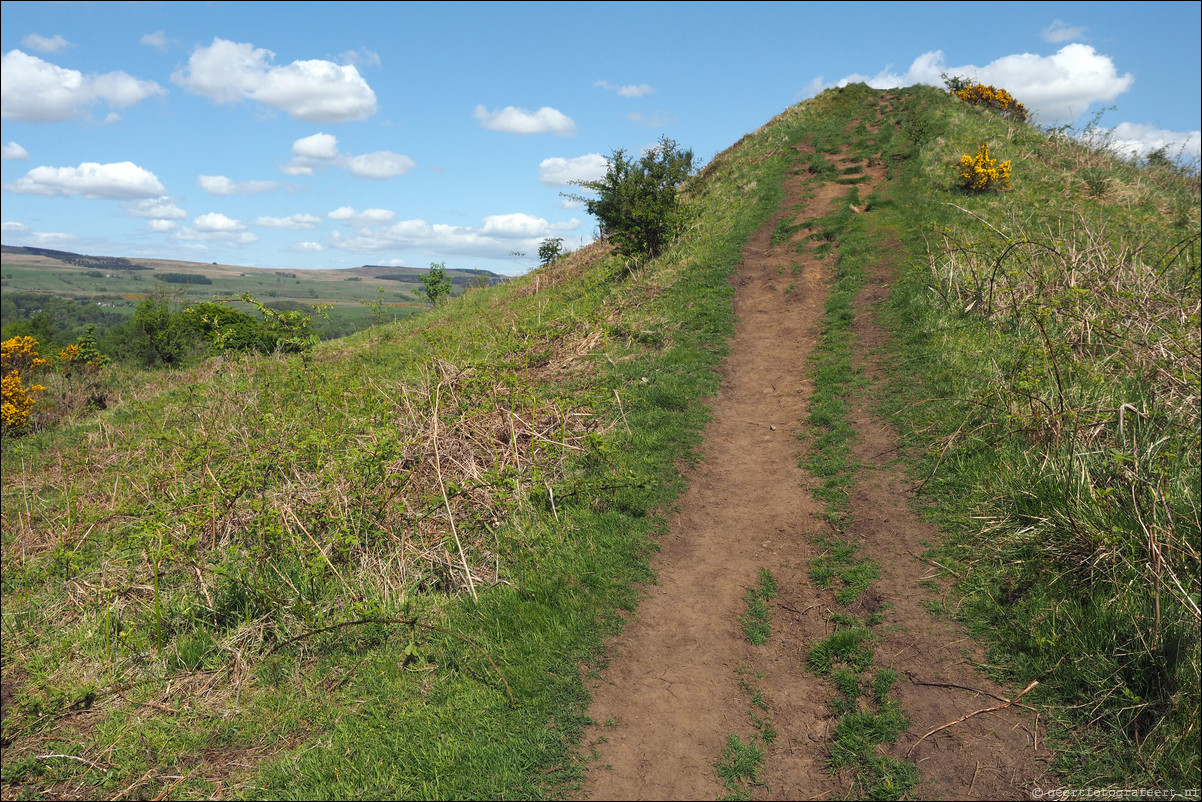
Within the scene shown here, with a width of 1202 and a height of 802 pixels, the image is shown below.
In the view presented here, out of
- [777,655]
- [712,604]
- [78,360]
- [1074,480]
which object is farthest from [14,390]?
[1074,480]

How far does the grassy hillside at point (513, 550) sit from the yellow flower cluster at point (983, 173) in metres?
4.09

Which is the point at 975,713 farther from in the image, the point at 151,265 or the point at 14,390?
the point at 151,265

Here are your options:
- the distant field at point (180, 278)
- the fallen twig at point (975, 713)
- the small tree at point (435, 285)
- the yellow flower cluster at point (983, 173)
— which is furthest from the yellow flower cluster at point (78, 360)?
the distant field at point (180, 278)

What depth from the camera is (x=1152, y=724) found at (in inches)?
125

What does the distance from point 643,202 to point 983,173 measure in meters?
7.73

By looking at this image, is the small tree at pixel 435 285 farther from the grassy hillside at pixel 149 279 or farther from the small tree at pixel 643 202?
the grassy hillside at pixel 149 279

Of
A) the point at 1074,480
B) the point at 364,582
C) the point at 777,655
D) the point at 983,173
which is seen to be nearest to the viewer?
the point at 777,655

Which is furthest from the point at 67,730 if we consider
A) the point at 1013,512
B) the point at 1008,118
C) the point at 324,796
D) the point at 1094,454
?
the point at 1008,118

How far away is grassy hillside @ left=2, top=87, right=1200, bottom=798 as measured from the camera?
3.56 m

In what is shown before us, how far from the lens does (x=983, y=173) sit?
13898 millimetres

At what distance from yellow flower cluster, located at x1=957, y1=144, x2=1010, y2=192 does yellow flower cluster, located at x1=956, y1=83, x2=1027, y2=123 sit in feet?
38.8

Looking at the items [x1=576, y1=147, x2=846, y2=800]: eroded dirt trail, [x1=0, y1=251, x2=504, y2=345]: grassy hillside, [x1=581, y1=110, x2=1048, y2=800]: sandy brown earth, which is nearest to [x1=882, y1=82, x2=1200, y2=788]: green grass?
[x1=581, y1=110, x2=1048, y2=800]: sandy brown earth

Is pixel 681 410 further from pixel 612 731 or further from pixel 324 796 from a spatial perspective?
pixel 324 796

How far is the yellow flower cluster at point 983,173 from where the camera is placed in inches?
548
